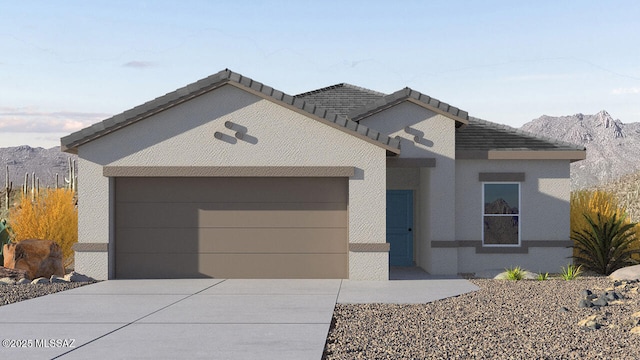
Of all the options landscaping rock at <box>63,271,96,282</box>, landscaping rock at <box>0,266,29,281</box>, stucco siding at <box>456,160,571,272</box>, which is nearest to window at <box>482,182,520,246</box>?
stucco siding at <box>456,160,571,272</box>

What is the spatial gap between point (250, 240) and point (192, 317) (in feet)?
21.6

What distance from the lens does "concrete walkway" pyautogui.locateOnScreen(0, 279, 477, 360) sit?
10164 mm

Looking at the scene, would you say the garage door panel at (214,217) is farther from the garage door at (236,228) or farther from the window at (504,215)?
the window at (504,215)

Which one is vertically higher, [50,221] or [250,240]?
[50,221]

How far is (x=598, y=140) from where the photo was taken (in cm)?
16562

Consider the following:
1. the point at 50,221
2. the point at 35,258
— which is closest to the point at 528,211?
the point at 35,258

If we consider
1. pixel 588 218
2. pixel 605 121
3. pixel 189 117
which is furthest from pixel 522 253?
pixel 605 121

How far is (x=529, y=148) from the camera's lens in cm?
2186

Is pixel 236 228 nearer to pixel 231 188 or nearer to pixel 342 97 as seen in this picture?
pixel 231 188

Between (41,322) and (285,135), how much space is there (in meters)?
8.02

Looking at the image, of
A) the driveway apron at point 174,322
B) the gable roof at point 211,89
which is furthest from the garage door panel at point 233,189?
the driveway apron at point 174,322

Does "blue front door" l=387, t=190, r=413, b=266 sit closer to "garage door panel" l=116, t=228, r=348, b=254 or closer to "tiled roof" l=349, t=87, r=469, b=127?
"tiled roof" l=349, t=87, r=469, b=127

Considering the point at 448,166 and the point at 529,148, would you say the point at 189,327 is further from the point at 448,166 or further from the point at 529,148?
the point at 529,148

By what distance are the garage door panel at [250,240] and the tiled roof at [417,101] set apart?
3.41m
